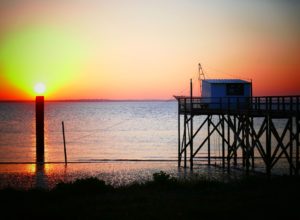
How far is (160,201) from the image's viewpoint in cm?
1628

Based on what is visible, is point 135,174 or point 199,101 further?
point 199,101

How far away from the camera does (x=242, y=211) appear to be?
14.3 metres

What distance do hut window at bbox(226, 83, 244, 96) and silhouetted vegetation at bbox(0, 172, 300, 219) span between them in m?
14.8

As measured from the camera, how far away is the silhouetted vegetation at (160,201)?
14133mm

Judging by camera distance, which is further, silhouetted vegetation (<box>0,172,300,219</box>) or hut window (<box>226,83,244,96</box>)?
hut window (<box>226,83,244,96</box>)

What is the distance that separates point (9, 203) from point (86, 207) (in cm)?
311

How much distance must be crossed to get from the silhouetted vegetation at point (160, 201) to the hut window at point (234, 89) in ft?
48.5

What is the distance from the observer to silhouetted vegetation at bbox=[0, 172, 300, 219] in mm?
14133

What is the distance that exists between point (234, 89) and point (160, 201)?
20.6 m

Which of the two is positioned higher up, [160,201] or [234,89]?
[234,89]

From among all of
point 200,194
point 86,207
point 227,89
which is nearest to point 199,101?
point 227,89

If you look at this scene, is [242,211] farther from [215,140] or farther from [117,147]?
[215,140]

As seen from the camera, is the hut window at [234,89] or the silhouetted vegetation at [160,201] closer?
the silhouetted vegetation at [160,201]

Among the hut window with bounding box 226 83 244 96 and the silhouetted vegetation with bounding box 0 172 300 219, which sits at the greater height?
the hut window with bounding box 226 83 244 96
